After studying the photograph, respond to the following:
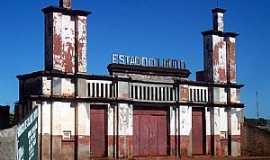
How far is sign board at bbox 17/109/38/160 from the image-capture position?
797cm

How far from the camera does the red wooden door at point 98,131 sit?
2853cm

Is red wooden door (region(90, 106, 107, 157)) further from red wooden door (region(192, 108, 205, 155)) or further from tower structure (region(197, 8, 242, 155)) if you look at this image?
tower structure (region(197, 8, 242, 155))

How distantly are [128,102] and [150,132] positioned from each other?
274cm

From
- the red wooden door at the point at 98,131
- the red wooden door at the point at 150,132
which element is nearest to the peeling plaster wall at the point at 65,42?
the red wooden door at the point at 98,131

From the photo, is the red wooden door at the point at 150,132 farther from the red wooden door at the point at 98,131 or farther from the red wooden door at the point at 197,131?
the red wooden door at the point at 197,131

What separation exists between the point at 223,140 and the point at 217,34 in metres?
7.39

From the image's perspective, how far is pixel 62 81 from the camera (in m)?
27.0

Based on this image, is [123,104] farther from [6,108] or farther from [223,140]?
[223,140]

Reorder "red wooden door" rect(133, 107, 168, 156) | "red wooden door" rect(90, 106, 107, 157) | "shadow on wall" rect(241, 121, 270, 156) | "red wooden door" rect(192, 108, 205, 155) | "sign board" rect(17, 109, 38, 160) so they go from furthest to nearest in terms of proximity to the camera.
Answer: "shadow on wall" rect(241, 121, 270, 156) → "red wooden door" rect(192, 108, 205, 155) → "red wooden door" rect(133, 107, 168, 156) → "red wooden door" rect(90, 106, 107, 157) → "sign board" rect(17, 109, 38, 160)

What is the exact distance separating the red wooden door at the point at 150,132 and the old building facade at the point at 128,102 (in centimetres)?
6

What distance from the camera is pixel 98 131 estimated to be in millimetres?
28797

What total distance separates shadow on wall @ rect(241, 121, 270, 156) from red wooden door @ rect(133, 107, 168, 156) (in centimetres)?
730

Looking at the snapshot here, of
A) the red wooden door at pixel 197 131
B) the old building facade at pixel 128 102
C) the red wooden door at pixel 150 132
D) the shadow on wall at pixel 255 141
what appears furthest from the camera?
the shadow on wall at pixel 255 141

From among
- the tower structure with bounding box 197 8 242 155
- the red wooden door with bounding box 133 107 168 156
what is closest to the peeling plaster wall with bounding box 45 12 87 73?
the red wooden door with bounding box 133 107 168 156
